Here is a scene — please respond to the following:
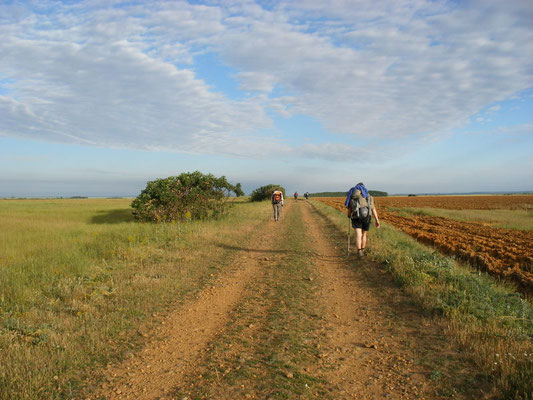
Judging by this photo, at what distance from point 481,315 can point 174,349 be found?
4.44 m

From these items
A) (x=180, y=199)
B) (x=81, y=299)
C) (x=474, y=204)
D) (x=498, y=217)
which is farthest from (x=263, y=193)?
(x=81, y=299)

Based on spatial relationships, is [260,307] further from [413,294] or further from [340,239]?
[340,239]

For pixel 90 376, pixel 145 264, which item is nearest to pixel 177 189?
pixel 145 264

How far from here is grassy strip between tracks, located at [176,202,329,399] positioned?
326cm

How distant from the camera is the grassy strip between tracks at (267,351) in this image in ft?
10.7

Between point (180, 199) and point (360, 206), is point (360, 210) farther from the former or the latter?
point (180, 199)

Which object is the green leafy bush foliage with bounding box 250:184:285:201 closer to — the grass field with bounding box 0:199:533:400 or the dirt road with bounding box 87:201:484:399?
the grass field with bounding box 0:199:533:400

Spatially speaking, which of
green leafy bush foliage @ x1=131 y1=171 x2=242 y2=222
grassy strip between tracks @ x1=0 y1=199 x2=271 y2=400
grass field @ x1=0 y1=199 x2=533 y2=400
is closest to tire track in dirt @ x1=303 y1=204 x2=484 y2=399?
grass field @ x1=0 y1=199 x2=533 y2=400

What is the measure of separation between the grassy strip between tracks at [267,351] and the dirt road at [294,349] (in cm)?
1

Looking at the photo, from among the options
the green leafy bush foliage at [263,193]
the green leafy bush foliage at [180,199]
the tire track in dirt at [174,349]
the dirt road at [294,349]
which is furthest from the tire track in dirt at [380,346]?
the green leafy bush foliage at [263,193]

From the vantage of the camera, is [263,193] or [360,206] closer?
[360,206]

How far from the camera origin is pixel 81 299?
5.89m

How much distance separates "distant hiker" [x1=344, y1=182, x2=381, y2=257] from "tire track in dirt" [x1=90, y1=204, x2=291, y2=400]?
12.2ft

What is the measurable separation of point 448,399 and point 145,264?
734cm
